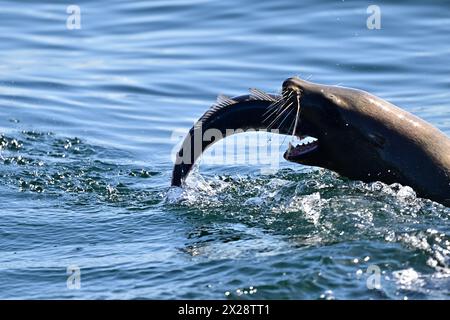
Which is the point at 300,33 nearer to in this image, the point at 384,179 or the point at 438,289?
the point at 384,179

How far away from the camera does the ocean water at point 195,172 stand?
6.50 metres

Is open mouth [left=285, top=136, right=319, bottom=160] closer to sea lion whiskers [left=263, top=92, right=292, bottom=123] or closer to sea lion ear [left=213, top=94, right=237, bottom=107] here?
sea lion whiskers [left=263, top=92, right=292, bottom=123]

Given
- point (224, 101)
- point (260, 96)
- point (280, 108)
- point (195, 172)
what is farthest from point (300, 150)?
point (195, 172)

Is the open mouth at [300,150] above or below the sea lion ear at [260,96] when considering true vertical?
below

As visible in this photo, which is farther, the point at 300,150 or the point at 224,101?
the point at 224,101

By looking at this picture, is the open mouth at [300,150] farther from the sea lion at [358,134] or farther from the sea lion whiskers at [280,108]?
the sea lion whiskers at [280,108]

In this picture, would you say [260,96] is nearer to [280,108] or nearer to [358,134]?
[280,108]

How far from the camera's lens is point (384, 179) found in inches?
309

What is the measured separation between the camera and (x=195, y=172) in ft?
30.2

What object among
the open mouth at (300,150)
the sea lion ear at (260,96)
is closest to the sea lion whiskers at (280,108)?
A: the sea lion ear at (260,96)

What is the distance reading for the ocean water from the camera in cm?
650

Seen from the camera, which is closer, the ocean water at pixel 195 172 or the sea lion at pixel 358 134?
the ocean water at pixel 195 172

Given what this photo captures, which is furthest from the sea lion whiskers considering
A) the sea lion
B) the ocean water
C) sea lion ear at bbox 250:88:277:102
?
the ocean water

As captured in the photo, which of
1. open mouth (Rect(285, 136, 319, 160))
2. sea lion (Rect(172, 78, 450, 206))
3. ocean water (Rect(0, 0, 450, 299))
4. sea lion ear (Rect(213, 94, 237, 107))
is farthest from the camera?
sea lion ear (Rect(213, 94, 237, 107))
